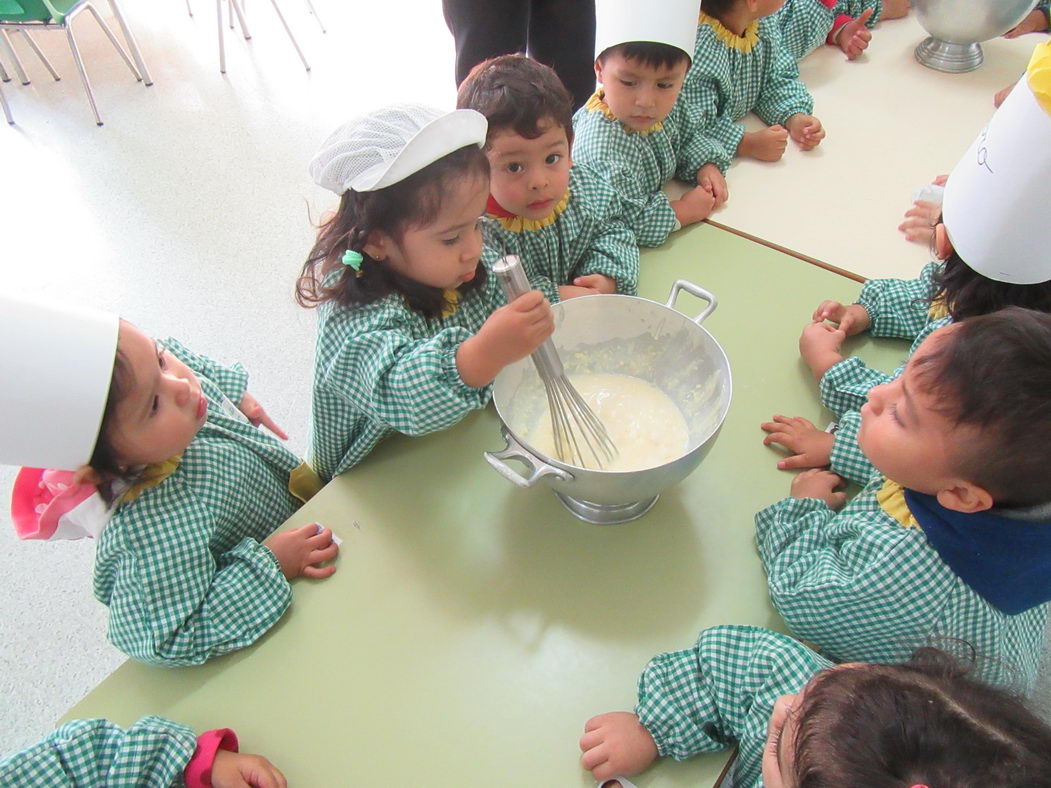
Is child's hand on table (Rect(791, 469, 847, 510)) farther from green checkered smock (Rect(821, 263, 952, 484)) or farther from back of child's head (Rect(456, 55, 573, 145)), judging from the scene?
back of child's head (Rect(456, 55, 573, 145))

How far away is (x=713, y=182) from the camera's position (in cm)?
114

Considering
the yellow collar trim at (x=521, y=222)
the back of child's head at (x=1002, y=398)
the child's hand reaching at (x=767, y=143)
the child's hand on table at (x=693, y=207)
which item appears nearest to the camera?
the back of child's head at (x=1002, y=398)

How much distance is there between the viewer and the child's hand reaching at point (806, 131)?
123 cm

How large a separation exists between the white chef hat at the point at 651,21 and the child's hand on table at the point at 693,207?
0.67 feet

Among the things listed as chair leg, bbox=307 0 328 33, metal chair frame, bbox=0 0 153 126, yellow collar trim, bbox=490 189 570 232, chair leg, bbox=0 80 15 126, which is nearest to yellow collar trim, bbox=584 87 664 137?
yellow collar trim, bbox=490 189 570 232

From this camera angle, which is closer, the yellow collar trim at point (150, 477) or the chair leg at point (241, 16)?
the yellow collar trim at point (150, 477)

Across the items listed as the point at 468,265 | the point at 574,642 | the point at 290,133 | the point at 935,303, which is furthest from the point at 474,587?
the point at 290,133

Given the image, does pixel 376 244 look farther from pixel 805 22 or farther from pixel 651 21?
pixel 805 22

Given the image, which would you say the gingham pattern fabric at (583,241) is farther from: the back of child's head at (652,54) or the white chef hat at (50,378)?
the white chef hat at (50,378)

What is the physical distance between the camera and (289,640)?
67 cm

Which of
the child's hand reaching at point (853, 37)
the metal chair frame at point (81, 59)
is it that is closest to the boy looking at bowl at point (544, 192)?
the child's hand reaching at point (853, 37)

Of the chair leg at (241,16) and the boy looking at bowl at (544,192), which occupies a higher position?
the boy looking at bowl at (544,192)

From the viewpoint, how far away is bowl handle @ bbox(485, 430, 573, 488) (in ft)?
2.03

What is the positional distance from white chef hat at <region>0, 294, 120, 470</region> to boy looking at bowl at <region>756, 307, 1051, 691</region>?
0.63m
